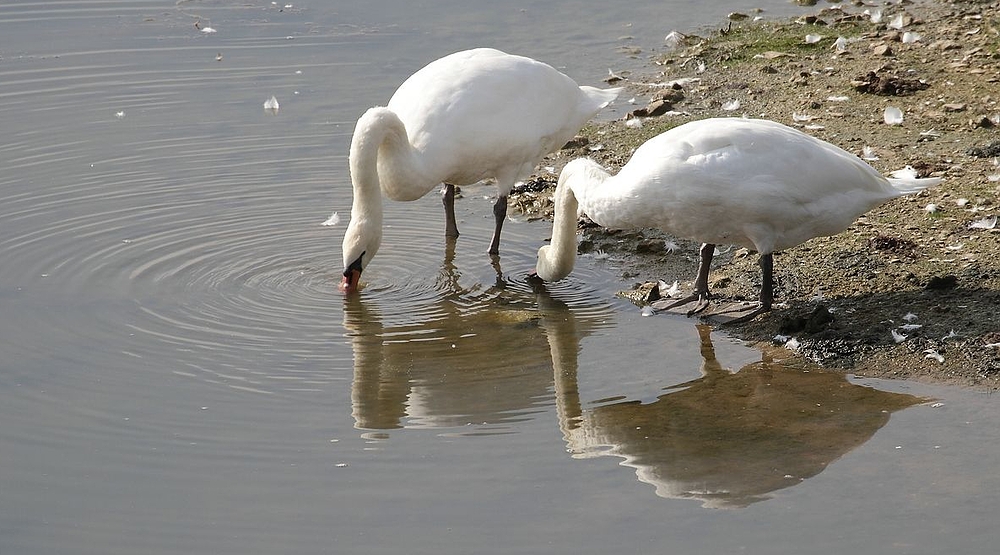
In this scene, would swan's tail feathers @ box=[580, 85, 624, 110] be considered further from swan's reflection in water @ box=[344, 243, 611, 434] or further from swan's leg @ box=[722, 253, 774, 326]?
swan's leg @ box=[722, 253, 774, 326]

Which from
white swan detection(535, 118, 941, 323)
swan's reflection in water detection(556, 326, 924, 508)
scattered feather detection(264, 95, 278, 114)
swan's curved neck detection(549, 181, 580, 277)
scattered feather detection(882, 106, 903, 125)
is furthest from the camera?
scattered feather detection(264, 95, 278, 114)

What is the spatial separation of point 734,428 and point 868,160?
3.76 m

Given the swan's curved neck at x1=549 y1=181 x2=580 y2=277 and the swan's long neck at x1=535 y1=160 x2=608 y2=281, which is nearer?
the swan's long neck at x1=535 y1=160 x2=608 y2=281

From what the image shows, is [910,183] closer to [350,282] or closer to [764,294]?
[764,294]

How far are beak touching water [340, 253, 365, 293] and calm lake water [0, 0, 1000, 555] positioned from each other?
0.50 ft

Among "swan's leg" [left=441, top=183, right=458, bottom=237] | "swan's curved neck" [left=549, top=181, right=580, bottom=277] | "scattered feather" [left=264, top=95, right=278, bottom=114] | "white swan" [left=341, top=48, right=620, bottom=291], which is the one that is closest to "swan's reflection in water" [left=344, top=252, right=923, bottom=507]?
"swan's curved neck" [left=549, top=181, right=580, bottom=277]

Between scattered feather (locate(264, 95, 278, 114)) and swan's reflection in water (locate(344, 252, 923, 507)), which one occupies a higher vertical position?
scattered feather (locate(264, 95, 278, 114))

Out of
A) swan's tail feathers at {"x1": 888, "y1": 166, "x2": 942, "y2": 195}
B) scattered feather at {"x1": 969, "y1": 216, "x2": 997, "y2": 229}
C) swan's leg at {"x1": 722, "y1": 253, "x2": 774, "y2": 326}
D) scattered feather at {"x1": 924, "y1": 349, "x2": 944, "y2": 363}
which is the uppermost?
swan's tail feathers at {"x1": 888, "y1": 166, "x2": 942, "y2": 195}

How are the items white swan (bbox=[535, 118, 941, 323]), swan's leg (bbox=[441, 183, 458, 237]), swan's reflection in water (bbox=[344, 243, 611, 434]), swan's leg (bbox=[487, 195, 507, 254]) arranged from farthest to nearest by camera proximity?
1. swan's leg (bbox=[441, 183, 458, 237])
2. swan's leg (bbox=[487, 195, 507, 254])
3. white swan (bbox=[535, 118, 941, 323])
4. swan's reflection in water (bbox=[344, 243, 611, 434])

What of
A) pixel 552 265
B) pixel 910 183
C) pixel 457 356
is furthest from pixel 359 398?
pixel 910 183

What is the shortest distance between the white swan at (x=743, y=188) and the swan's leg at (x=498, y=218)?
1.32 m

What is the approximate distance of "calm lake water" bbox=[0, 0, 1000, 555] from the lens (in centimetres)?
525

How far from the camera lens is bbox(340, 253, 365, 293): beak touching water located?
314 inches

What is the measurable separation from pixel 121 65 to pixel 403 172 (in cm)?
562
